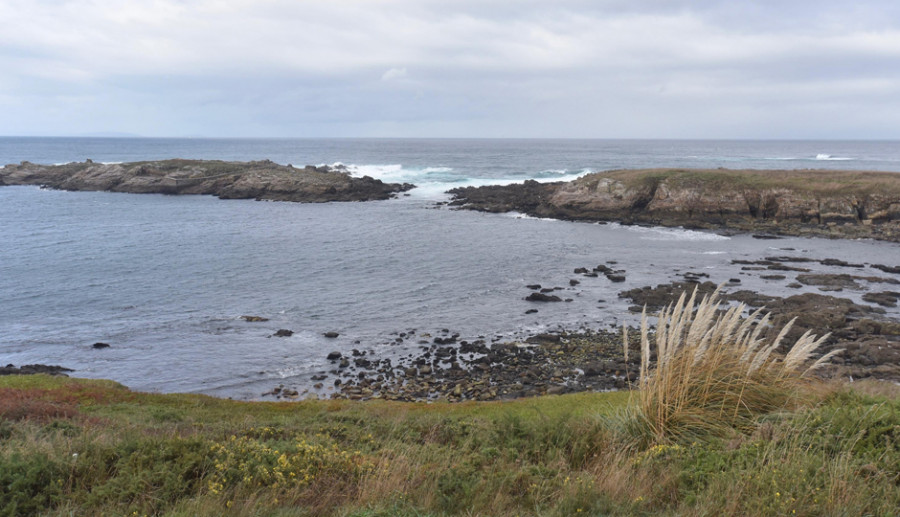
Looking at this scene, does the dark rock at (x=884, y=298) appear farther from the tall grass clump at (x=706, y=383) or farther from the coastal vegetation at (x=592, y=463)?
the tall grass clump at (x=706, y=383)

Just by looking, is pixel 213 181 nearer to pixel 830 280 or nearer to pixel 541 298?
pixel 541 298

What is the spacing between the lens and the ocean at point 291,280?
2923cm

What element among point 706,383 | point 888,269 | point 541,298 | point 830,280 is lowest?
point 541,298

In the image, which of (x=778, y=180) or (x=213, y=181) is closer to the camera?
(x=778, y=180)

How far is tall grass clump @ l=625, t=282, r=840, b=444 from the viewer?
8.86 m

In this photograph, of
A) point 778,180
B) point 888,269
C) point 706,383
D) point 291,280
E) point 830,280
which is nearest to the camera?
point 706,383

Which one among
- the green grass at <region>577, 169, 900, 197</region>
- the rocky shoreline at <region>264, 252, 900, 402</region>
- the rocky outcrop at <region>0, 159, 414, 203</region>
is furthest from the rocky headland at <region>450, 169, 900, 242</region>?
the rocky shoreline at <region>264, 252, 900, 402</region>

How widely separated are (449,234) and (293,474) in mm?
54744

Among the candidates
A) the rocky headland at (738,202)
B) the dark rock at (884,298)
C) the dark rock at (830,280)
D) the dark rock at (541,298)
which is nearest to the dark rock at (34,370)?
the dark rock at (541,298)

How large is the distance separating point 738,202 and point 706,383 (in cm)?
6820

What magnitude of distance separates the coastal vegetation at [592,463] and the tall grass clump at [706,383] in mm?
28

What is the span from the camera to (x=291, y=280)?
43.1 meters

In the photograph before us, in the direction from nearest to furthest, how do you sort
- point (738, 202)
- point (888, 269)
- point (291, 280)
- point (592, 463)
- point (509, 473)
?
1. point (509, 473)
2. point (592, 463)
3. point (291, 280)
4. point (888, 269)
5. point (738, 202)

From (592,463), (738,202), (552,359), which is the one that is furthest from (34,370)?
(738,202)
